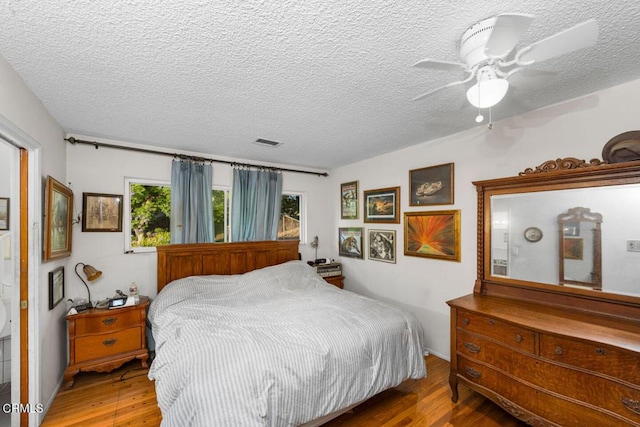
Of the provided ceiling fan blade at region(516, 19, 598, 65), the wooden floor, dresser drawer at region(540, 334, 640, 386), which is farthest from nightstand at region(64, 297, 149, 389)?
ceiling fan blade at region(516, 19, 598, 65)

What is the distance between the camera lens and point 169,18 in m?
1.22

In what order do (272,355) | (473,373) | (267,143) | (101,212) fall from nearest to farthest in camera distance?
(272,355) < (473,373) < (101,212) < (267,143)

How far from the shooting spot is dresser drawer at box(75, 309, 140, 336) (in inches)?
99.0

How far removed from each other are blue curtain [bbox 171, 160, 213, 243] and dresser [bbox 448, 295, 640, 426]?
2941 mm

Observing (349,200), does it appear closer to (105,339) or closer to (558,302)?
(558,302)

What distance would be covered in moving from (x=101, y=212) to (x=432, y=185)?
3.70 metres

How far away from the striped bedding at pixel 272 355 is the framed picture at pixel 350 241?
1.31 metres

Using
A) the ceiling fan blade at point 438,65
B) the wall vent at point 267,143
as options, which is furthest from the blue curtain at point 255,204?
the ceiling fan blade at point 438,65

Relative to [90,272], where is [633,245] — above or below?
above

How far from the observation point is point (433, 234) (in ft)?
10.1

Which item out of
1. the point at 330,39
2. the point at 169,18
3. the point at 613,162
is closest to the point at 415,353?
the point at 613,162

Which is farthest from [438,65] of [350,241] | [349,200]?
[350,241]

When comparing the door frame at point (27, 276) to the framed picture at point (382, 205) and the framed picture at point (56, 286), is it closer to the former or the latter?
the framed picture at point (56, 286)

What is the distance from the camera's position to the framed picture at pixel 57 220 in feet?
6.82
